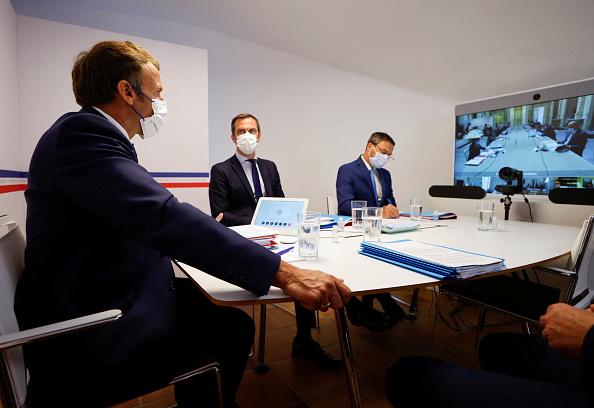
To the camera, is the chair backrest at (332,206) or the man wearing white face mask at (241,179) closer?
the man wearing white face mask at (241,179)

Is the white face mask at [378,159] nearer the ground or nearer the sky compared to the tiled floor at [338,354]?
nearer the sky

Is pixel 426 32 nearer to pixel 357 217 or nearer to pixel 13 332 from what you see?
pixel 357 217

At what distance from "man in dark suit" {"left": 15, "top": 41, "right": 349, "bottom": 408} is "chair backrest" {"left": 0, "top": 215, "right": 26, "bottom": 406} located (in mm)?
36

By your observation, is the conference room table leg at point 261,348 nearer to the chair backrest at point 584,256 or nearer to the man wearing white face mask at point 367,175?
the man wearing white face mask at point 367,175

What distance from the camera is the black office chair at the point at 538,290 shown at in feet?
4.70

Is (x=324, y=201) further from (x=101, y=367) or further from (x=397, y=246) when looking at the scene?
(x=101, y=367)

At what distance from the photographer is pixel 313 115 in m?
4.38

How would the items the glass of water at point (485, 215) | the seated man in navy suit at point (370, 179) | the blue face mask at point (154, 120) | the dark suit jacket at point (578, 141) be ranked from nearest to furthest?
the blue face mask at point (154, 120)
the glass of water at point (485, 215)
the dark suit jacket at point (578, 141)
the seated man in navy suit at point (370, 179)

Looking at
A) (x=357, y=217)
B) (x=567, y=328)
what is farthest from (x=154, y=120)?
(x=567, y=328)

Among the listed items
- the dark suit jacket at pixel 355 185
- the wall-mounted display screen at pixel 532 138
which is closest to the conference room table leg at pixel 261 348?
the dark suit jacket at pixel 355 185

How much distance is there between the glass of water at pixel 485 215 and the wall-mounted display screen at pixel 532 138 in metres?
1.78

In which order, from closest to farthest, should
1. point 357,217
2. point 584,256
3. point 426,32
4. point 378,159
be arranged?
point 584,256 → point 357,217 → point 378,159 → point 426,32

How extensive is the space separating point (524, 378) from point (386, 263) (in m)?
0.50

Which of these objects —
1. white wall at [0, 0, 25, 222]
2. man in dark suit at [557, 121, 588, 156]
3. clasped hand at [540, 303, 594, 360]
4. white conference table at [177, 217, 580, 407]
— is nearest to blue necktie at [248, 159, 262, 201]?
white conference table at [177, 217, 580, 407]
